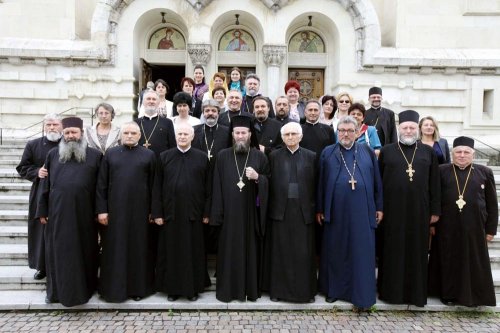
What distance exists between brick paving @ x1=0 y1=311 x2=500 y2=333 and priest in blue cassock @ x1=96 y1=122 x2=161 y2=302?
1.05ft

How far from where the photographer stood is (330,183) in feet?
16.5

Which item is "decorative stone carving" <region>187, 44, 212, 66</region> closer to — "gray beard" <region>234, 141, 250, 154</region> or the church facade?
the church facade

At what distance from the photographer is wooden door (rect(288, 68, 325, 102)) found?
39.0 ft

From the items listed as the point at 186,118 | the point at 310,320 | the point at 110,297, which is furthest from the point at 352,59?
the point at 110,297

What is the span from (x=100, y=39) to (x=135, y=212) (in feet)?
23.2

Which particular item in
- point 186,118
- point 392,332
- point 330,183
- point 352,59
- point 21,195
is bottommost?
point 392,332

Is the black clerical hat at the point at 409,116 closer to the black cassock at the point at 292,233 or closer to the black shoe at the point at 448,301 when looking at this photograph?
the black cassock at the point at 292,233

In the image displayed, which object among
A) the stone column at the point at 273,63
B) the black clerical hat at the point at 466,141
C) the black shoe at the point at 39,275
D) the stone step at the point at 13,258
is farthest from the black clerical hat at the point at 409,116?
the stone column at the point at 273,63

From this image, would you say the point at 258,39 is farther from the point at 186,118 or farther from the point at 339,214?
the point at 339,214

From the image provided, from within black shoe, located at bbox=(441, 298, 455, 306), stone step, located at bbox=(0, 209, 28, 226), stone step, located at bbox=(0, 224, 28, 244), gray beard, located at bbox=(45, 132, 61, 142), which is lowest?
black shoe, located at bbox=(441, 298, 455, 306)

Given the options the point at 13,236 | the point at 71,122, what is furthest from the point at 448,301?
the point at 13,236

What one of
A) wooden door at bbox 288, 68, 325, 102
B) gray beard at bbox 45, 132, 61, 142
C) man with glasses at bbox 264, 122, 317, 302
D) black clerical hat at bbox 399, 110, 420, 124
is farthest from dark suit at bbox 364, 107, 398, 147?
wooden door at bbox 288, 68, 325, 102

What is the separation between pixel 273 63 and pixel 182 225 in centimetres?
709

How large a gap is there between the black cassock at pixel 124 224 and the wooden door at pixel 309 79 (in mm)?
7796
